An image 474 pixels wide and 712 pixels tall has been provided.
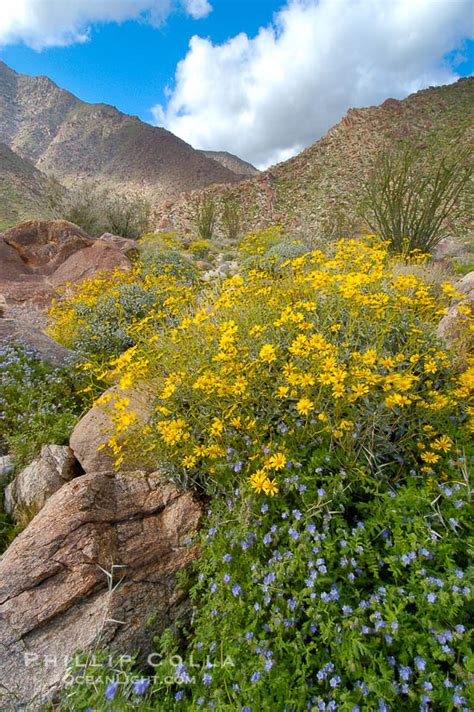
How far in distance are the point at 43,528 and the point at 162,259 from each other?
7218 mm

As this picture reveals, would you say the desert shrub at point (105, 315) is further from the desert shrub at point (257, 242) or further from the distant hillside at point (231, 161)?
the distant hillside at point (231, 161)

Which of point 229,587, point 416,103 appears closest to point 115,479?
point 229,587

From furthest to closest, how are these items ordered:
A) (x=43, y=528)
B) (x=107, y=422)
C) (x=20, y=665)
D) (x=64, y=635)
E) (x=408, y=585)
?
(x=107, y=422) < (x=43, y=528) < (x=64, y=635) < (x=20, y=665) < (x=408, y=585)

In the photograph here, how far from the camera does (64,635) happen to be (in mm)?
1816

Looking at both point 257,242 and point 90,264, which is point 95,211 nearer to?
point 90,264

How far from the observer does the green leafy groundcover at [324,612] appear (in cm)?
136


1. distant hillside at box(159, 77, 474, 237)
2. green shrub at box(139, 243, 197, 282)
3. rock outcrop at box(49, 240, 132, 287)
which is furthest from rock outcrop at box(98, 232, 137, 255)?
distant hillside at box(159, 77, 474, 237)

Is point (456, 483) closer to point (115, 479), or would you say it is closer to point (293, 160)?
point (115, 479)

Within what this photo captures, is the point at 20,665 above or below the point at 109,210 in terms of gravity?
below

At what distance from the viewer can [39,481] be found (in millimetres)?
2873

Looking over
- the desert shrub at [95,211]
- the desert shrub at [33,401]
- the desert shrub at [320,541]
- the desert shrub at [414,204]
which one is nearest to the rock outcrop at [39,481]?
the desert shrub at [33,401]

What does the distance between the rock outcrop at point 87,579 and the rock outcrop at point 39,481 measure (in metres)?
0.51

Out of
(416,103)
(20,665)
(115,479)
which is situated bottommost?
(20,665)

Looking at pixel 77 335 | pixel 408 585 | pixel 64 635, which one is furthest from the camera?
pixel 77 335
